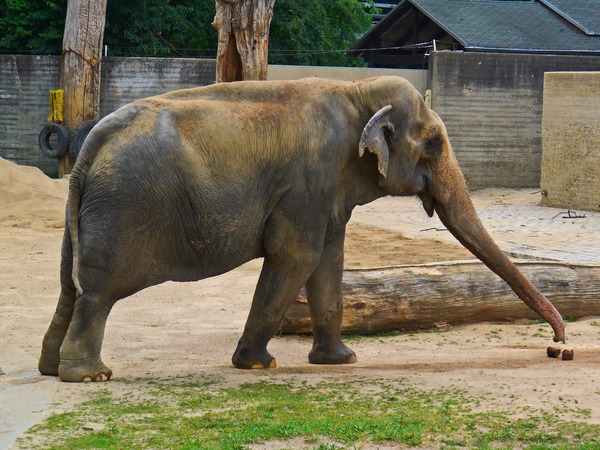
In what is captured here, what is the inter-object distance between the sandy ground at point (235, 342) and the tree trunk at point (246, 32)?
7.58ft

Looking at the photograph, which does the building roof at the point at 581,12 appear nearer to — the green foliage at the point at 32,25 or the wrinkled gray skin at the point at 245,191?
the green foliage at the point at 32,25

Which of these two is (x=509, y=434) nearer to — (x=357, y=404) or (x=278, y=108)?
(x=357, y=404)

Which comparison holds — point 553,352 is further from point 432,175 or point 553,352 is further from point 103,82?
point 103,82

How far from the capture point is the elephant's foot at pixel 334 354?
767 cm

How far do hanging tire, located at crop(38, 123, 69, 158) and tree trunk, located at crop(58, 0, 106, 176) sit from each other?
0.16m

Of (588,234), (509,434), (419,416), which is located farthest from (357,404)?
(588,234)

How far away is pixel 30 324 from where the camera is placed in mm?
8977

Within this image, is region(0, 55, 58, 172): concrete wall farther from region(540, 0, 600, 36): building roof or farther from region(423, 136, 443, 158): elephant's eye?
region(423, 136, 443, 158): elephant's eye

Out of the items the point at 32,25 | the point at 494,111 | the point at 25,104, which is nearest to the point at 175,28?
the point at 32,25

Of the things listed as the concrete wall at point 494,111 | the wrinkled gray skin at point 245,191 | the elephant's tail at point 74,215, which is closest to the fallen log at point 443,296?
the wrinkled gray skin at point 245,191

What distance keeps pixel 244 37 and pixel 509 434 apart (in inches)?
313

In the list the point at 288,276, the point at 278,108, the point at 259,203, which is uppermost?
the point at 278,108

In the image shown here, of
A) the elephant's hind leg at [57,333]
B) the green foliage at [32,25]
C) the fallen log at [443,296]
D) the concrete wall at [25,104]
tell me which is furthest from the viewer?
the green foliage at [32,25]

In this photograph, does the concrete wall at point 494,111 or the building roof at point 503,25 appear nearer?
the concrete wall at point 494,111
